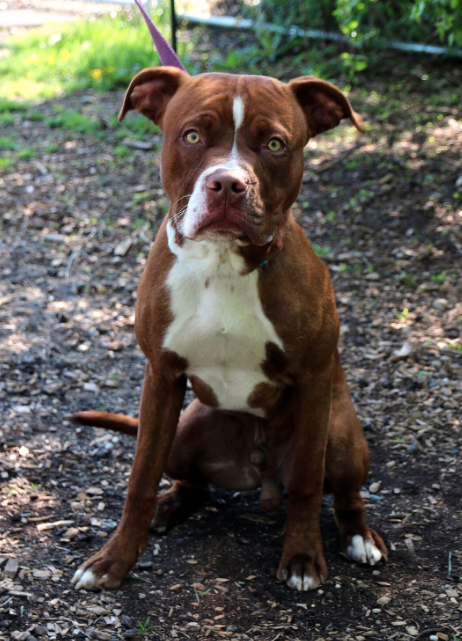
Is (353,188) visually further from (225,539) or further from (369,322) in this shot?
(225,539)

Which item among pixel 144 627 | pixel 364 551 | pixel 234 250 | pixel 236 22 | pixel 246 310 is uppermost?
pixel 234 250

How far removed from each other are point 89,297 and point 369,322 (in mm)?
1730

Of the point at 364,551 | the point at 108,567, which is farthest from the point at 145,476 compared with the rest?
the point at 364,551

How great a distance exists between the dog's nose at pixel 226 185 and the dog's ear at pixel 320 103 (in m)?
0.62

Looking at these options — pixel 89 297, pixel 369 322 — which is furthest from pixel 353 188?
pixel 89 297

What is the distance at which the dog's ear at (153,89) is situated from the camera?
297 centimetres

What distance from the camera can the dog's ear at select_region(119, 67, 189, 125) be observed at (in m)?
2.97

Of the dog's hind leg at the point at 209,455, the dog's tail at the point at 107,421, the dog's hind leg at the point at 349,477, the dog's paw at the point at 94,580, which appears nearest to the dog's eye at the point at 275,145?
the dog's hind leg at the point at 349,477

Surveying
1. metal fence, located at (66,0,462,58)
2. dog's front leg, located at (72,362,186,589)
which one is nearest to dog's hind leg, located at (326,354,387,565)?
dog's front leg, located at (72,362,186,589)

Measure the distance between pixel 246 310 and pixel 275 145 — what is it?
566 mm

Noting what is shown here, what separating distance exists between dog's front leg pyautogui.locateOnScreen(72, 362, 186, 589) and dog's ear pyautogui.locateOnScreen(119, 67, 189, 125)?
937 mm

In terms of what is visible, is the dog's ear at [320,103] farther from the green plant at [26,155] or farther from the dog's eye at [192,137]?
the green plant at [26,155]

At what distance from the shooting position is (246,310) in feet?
9.64

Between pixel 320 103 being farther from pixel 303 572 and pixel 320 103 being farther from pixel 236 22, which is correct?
pixel 236 22
